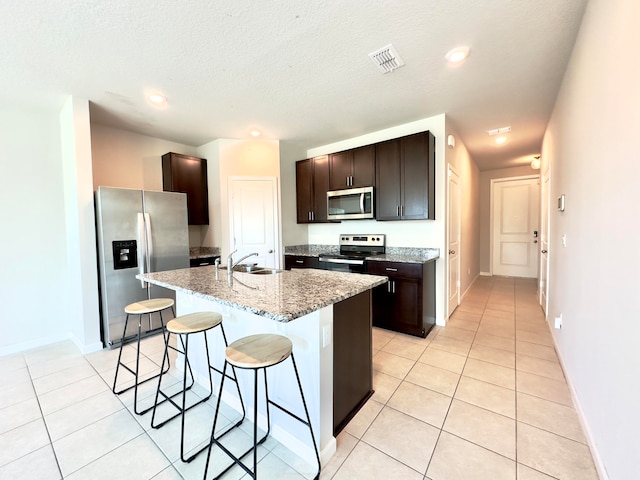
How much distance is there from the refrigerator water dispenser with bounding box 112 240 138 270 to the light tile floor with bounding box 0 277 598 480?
92cm

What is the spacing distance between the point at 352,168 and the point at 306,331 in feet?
9.37

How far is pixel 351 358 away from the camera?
1765 millimetres

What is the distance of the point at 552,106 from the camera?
3.01 metres

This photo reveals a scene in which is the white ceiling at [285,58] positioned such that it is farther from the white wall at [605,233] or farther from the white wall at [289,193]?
the white wall at [289,193]

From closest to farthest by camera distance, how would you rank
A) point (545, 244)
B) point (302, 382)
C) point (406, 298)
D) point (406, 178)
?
point (302, 382)
point (406, 298)
point (406, 178)
point (545, 244)

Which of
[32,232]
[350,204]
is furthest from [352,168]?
[32,232]

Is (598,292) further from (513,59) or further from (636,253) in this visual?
(513,59)

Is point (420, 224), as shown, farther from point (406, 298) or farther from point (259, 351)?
point (259, 351)

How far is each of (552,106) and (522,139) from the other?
1271 millimetres

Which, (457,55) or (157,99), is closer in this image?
(457,55)

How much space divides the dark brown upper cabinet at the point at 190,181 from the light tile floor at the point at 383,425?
6.57 ft

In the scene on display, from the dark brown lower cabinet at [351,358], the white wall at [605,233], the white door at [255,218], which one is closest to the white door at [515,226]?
the white wall at [605,233]

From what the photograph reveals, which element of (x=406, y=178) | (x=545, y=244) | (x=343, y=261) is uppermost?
(x=406, y=178)

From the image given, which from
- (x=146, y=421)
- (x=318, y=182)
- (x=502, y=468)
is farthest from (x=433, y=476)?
Result: (x=318, y=182)
